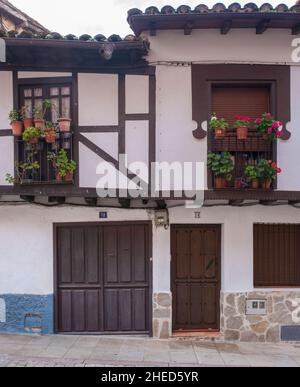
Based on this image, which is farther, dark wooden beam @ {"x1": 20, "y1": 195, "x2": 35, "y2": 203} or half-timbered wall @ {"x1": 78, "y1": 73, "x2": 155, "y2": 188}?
dark wooden beam @ {"x1": 20, "y1": 195, "x2": 35, "y2": 203}

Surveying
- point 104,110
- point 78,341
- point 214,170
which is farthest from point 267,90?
point 78,341

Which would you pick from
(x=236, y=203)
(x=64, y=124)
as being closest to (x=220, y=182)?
(x=236, y=203)

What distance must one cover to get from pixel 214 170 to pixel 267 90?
6.52 ft

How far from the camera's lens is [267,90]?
633cm

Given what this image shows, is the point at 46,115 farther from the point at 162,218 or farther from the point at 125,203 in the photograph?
the point at 162,218

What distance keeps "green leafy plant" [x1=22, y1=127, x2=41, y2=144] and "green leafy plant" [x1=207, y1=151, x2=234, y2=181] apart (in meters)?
3.08

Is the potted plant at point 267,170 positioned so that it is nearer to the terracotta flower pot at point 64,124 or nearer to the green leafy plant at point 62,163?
the green leafy plant at point 62,163

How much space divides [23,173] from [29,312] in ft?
9.15

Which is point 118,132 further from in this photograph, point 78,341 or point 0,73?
point 78,341

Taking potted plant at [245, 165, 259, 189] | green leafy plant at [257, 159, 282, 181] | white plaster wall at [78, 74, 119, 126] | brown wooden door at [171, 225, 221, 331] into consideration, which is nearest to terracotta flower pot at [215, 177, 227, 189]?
potted plant at [245, 165, 259, 189]

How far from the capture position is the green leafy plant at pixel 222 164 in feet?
18.9

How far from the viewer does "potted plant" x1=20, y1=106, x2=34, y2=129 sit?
19.6ft

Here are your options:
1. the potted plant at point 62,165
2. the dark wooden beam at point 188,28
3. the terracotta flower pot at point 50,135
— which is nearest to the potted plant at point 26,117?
the terracotta flower pot at point 50,135

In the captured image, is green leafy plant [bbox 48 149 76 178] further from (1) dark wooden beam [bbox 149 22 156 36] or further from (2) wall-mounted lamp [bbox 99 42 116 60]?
(1) dark wooden beam [bbox 149 22 156 36]
